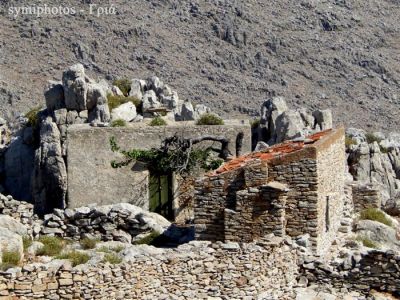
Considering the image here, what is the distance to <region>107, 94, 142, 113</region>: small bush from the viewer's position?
33.7 metres

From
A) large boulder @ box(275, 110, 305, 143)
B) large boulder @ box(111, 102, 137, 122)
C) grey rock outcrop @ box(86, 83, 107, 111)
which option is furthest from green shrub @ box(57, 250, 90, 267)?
grey rock outcrop @ box(86, 83, 107, 111)

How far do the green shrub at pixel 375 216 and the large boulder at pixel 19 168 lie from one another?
54.3 feet

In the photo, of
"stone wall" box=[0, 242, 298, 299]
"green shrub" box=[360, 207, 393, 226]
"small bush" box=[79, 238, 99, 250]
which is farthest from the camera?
"green shrub" box=[360, 207, 393, 226]

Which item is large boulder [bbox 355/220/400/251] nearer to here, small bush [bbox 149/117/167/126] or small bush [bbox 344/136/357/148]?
small bush [bbox 149/117/167/126]

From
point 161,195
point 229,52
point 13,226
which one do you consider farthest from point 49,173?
point 229,52

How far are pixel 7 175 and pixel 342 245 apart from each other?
1955 centimetres

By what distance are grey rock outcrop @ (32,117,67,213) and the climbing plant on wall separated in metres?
3.53

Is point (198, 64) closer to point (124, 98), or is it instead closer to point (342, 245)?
point (124, 98)

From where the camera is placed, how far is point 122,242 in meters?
18.0

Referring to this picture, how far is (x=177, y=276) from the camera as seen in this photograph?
528 inches

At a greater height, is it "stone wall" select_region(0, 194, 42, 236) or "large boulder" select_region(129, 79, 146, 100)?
"large boulder" select_region(129, 79, 146, 100)

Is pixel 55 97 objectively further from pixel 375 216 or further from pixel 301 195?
pixel 301 195

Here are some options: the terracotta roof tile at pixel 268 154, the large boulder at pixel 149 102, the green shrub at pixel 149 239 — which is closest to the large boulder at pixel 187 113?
the large boulder at pixel 149 102

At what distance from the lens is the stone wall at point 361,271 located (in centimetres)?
1480
